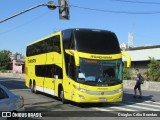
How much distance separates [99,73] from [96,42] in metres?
1.56

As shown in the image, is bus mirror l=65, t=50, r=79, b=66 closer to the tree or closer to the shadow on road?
the shadow on road

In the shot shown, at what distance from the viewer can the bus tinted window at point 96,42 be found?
18.0 metres

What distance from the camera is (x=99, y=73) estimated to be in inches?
696

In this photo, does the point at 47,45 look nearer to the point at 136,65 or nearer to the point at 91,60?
the point at 91,60

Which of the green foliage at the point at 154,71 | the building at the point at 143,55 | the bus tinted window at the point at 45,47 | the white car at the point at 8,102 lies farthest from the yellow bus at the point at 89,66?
the building at the point at 143,55

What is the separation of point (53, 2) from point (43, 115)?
34.4 ft

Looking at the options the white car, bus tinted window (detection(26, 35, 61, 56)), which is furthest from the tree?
the white car

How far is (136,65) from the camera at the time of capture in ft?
186

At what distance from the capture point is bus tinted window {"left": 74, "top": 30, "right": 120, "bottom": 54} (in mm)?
17969

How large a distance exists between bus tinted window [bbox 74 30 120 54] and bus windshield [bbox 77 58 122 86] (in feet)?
1.81

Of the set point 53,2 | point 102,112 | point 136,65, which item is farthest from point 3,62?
point 102,112

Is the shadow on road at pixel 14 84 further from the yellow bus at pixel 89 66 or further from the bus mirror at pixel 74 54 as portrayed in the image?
the bus mirror at pixel 74 54

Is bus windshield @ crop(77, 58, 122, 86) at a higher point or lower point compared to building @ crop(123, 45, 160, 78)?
lower

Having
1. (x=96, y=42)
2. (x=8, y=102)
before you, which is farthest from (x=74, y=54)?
(x=8, y=102)
